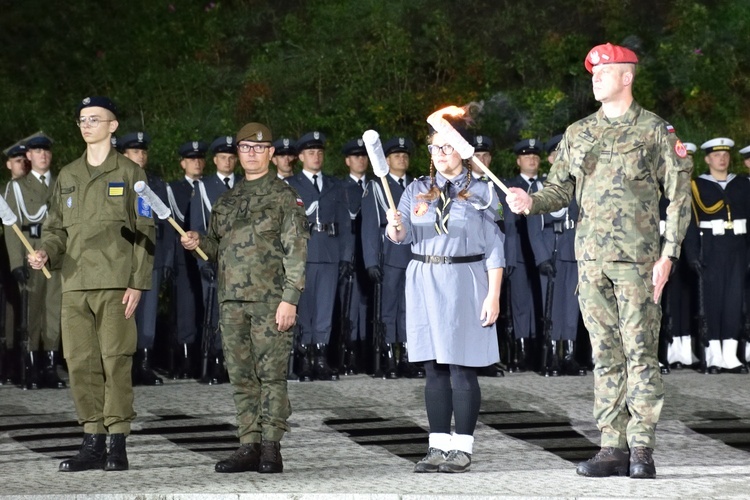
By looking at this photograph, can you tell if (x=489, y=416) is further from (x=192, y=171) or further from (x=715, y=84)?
(x=715, y=84)

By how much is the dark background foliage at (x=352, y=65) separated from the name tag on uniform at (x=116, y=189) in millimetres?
10604

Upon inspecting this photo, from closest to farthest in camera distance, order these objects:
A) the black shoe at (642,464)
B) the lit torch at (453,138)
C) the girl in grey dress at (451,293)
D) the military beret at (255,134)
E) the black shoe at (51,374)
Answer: the black shoe at (642,464), the lit torch at (453,138), the girl in grey dress at (451,293), the military beret at (255,134), the black shoe at (51,374)

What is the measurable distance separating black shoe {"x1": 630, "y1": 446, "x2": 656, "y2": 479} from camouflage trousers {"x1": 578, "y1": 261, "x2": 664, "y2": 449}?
37 millimetres

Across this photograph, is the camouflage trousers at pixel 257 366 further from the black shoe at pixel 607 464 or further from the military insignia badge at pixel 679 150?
the military insignia badge at pixel 679 150

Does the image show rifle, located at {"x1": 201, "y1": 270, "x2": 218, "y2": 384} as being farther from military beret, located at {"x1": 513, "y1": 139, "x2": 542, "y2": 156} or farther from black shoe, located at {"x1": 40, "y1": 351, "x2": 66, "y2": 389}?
military beret, located at {"x1": 513, "y1": 139, "x2": 542, "y2": 156}

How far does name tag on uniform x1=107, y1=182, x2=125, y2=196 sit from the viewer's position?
343 inches

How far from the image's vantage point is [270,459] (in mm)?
8367

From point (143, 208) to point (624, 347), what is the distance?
2792 millimetres

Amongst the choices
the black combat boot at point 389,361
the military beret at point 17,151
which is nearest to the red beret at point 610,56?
the black combat boot at point 389,361

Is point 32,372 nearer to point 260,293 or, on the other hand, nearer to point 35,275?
point 35,275

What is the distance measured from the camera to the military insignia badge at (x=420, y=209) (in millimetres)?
8359

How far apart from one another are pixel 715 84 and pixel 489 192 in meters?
13.0

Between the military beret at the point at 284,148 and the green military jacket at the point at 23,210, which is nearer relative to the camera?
the green military jacket at the point at 23,210

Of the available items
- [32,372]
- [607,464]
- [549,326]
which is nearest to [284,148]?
[549,326]
